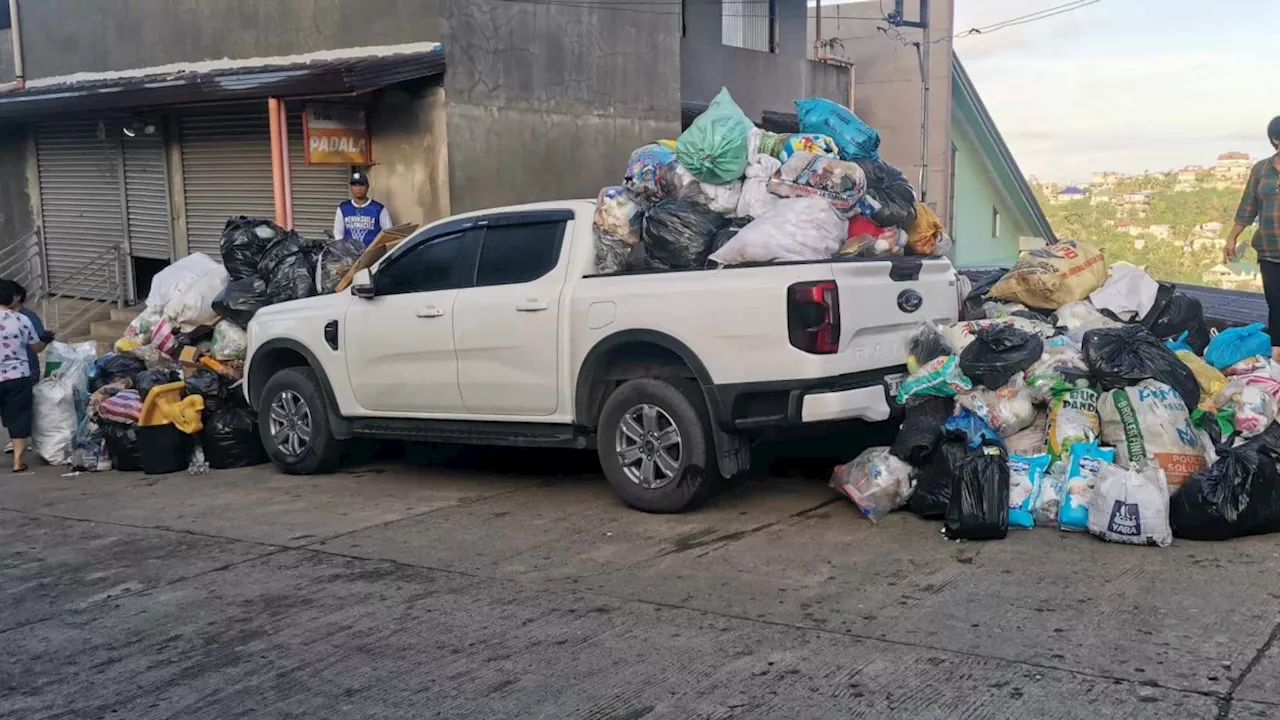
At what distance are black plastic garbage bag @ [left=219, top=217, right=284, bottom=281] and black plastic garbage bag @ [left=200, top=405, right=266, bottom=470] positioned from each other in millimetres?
1411

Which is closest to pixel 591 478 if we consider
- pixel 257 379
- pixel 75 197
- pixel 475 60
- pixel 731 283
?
pixel 731 283

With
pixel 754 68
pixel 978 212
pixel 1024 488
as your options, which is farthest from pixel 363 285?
pixel 978 212

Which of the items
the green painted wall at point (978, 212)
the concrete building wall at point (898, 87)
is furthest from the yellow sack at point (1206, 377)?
the green painted wall at point (978, 212)

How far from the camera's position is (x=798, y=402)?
6445 millimetres

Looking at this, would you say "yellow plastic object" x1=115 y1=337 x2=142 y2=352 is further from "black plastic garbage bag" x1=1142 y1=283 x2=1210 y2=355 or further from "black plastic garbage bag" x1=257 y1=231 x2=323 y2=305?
"black plastic garbage bag" x1=1142 y1=283 x2=1210 y2=355

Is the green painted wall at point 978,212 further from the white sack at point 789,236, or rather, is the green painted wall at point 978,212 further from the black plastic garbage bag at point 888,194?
the white sack at point 789,236

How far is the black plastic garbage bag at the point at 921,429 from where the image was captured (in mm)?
6637

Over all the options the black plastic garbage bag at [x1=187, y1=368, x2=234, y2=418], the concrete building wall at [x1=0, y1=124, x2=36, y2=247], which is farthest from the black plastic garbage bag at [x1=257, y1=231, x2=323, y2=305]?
the concrete building wall at [x1=0, y1=124, x2=36, y2=247]

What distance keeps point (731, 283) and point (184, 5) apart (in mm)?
9959

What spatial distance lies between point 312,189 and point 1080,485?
9439 millimetres

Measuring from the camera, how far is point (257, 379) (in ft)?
30.3

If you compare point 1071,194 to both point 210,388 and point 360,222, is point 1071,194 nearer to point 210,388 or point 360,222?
point 360,222

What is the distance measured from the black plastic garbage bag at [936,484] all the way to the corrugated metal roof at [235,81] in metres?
6.92

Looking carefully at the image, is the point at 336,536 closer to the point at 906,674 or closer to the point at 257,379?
the point at 257,379
